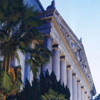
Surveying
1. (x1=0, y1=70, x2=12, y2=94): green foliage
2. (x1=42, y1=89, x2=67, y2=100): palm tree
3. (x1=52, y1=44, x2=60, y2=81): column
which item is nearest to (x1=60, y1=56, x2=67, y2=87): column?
(x1=52, y1=44, x2=60, y2=81): column

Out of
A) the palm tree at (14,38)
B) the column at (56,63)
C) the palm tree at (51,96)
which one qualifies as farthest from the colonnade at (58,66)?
the palm tree at (14,38)

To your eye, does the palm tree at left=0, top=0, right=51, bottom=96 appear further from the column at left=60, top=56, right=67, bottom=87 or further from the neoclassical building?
the column at left=60, top=56, right=67, bottom=87

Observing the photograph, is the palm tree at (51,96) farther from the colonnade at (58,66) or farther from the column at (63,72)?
the column at (63,72)

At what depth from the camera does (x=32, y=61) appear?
1669 cm

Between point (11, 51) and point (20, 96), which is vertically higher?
point (11, 51)

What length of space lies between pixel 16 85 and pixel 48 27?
1508cm

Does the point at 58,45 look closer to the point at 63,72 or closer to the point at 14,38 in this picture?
the point at 63,72

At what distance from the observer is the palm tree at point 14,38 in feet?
49.6

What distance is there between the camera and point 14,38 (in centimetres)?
1570

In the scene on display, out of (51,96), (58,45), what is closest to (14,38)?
(51,96)

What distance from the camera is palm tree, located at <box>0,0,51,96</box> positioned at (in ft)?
49.6

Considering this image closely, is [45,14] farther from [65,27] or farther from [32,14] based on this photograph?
[32,14]

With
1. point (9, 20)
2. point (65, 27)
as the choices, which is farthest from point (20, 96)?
point (65, 27)

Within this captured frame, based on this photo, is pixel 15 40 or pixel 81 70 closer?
pixel 15 40
